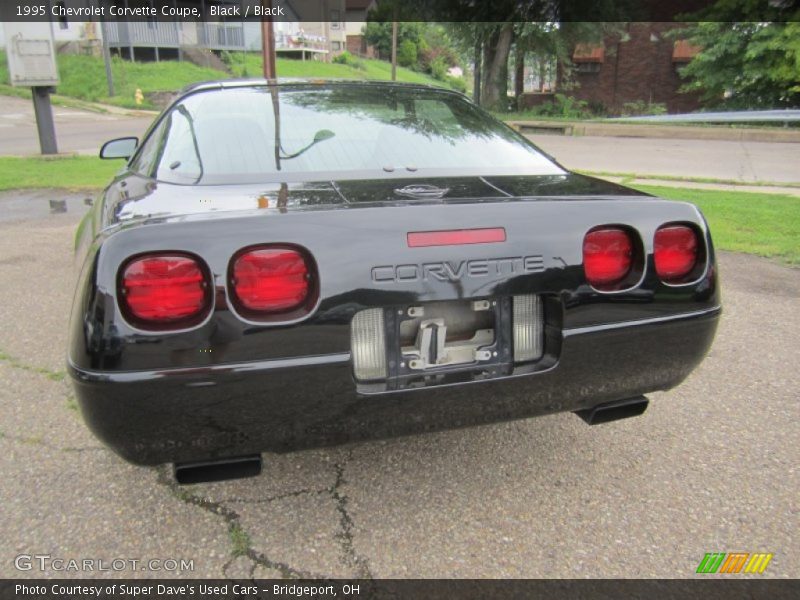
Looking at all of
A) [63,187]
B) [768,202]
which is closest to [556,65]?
[768,202]

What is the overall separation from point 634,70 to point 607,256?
92.3 ft

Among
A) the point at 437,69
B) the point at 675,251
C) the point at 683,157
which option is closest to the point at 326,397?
the point at 675,251

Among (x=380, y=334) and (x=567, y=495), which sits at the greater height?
(x=380, y=334)

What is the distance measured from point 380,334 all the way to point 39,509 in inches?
53.8

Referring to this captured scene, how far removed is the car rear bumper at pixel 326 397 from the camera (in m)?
1.66

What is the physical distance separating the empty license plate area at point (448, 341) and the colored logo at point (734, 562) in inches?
33.8

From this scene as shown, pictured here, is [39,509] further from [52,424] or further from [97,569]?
[52,424]

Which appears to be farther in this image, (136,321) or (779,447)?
(779,447)

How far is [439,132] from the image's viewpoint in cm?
277

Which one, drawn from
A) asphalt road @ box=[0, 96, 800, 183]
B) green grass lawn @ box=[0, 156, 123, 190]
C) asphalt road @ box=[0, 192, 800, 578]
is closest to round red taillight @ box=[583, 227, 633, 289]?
asphalt road @ box=[0, 192, 800, 578]

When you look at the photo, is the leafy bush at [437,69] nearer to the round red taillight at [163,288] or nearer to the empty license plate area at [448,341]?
the empty license plate area at [448,341]

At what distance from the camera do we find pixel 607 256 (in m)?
1.98

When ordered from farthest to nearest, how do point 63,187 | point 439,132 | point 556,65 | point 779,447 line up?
point 556,65, point 63,187, point 439,132, point 779,447
